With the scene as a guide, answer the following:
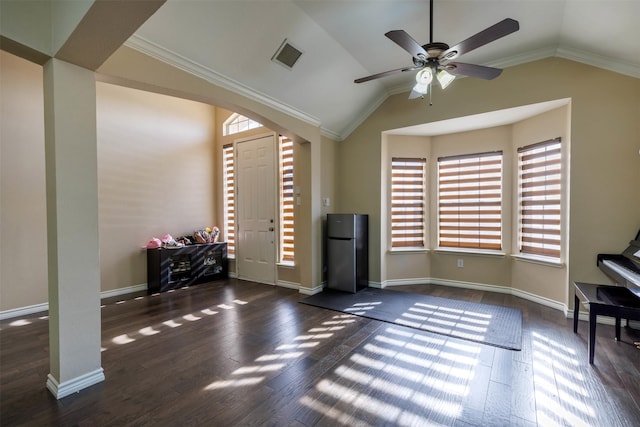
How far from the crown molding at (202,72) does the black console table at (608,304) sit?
3728 mm

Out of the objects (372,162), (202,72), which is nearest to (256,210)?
(372,162)

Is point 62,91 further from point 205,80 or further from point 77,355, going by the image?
point 77,355

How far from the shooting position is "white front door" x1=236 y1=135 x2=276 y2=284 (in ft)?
15.8

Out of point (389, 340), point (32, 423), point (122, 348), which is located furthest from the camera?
point (389, 340)

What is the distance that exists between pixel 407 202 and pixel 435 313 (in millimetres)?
1959

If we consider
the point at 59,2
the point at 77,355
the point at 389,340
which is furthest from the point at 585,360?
the point at 59,2

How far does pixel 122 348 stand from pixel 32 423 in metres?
0.91

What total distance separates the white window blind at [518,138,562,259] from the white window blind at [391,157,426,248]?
1.39 metres

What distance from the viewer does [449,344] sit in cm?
264

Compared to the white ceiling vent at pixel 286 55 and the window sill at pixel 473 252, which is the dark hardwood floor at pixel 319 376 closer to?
the window sill at pixel 473 252

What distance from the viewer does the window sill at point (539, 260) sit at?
11.4 ft

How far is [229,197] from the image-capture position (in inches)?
216

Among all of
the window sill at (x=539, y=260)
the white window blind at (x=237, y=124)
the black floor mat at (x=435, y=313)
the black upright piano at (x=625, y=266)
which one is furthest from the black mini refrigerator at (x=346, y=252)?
the black upright piano at (x=625, y=266)

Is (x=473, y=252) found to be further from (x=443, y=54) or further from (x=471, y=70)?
(x=443, y=54)
